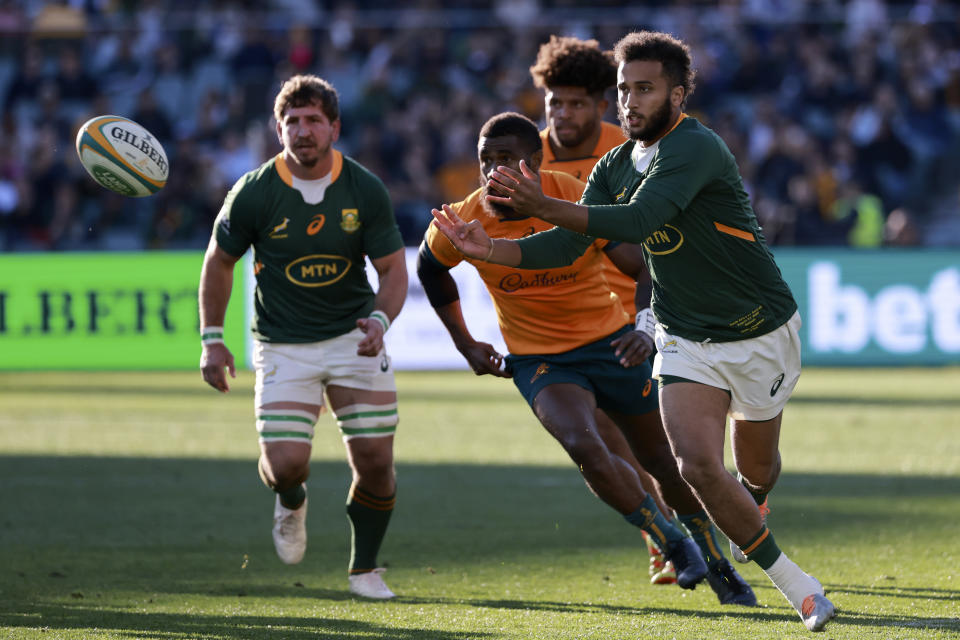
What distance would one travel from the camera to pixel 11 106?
23344 millimetres

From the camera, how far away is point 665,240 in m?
5.71

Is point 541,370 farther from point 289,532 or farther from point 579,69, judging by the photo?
point 579,69

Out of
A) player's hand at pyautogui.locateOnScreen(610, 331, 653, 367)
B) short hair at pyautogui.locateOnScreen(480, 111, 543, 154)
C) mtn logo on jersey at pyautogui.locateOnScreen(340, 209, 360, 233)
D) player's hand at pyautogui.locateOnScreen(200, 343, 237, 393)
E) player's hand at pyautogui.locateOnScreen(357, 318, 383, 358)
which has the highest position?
short hair at pyautogui.locateOnScreen(480, 111, 543, 154)

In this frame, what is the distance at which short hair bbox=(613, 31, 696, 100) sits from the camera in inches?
218

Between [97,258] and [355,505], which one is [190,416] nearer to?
[97,258]

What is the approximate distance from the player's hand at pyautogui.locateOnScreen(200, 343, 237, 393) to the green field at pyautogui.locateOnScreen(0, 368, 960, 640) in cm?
96

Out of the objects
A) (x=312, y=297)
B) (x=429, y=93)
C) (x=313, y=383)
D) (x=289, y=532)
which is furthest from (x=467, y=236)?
(x=429, y=93)

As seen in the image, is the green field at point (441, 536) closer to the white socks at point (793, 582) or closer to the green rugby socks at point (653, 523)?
the white socks at point (793, 582)

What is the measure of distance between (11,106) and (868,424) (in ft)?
51.6

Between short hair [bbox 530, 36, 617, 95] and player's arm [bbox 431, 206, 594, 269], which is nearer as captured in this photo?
player's arm [bbox 431, 206, 594, 269]

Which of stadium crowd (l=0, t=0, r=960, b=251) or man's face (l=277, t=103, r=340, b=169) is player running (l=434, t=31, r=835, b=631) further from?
stadium crowd (l=0, t=0, r=960, b=251)

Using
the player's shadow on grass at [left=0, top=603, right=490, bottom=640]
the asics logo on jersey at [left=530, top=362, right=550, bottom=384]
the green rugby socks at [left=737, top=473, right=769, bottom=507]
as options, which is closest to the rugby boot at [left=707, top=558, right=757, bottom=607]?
the green rugby socks at [left=737, top=473, right=769, bottom=507]

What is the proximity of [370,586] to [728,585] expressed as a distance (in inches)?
64.6

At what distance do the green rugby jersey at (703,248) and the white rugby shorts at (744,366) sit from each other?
0.04 m
